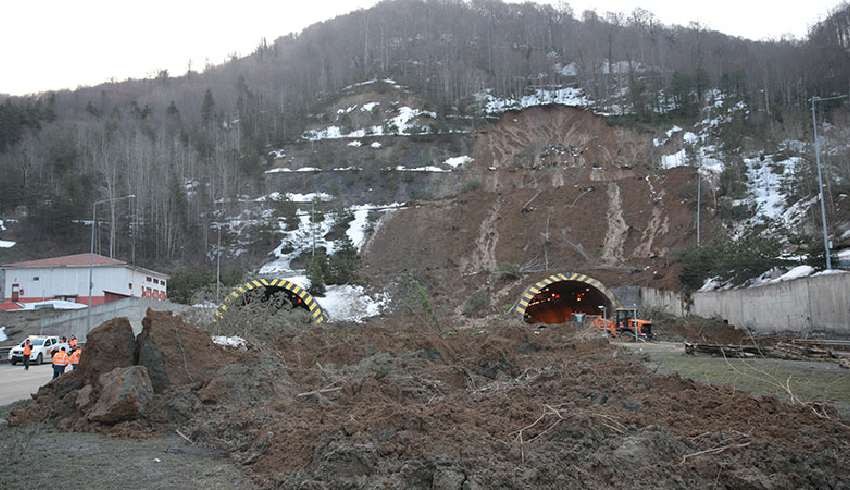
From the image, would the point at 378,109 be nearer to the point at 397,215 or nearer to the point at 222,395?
the point at 397,215

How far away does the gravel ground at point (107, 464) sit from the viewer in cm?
621

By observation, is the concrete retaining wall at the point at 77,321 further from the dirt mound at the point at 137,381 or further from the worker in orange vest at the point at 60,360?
the dirt mound at the point at 137,381

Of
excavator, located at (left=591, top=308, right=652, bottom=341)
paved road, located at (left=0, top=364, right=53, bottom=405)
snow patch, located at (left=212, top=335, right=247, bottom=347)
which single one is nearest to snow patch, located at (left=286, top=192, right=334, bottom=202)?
excavator, located at (left=591, top=308, right=652, bottom=341)

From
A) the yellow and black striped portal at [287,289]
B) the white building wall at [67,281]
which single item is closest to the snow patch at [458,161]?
the white building wall at [67,281]

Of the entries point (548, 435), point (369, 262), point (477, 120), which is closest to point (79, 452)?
point (548, 435)

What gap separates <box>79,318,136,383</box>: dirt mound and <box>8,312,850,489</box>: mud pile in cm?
32

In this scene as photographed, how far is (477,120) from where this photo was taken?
2889 inches

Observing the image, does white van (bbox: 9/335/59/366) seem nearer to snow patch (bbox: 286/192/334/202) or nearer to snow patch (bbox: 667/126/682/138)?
snow patch (bbox: 286/192/334/202)

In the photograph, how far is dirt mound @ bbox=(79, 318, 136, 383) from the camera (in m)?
10.4

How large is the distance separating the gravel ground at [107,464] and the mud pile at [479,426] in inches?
13.6

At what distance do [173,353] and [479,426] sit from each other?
5.79 metres

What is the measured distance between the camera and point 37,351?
26859 mm

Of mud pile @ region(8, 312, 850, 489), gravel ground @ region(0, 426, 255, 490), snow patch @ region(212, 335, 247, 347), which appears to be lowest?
gravel ground @ region(0, 426, 255, 490)

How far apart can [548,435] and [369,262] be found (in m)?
42.5
